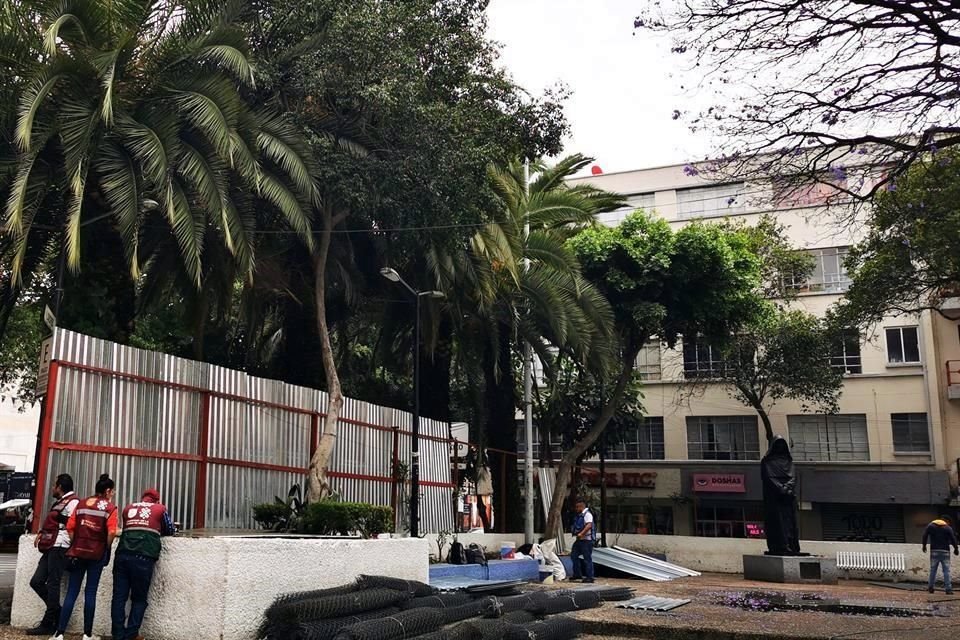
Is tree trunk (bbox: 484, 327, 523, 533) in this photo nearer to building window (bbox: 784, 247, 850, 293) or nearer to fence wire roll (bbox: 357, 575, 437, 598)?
fence wire roll (bbox: 357, 575, 437, 598)

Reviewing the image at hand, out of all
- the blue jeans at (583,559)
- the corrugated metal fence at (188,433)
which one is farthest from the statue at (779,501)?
the corrugated metal fence at (188,433)

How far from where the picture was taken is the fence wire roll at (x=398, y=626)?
8.44 m

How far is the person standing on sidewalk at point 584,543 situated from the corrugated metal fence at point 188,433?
172 inches

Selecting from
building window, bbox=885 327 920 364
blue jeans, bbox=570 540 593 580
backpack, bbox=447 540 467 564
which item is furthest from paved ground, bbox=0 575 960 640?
building window, bbox=885 327 920 364

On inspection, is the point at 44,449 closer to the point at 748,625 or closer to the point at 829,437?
the point at 748,625

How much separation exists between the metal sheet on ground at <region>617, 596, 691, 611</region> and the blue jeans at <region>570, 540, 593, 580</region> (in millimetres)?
4050

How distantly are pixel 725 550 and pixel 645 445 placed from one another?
591 inches

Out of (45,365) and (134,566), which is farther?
(45,365)

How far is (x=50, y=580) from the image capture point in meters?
9.20

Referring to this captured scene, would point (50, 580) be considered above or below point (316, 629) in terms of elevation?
above

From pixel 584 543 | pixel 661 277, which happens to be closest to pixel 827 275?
pixel 661 277

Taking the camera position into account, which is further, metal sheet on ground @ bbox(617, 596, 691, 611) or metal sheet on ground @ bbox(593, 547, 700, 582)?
metal sheet on ground @ bbox(593, 547, 700, 582)

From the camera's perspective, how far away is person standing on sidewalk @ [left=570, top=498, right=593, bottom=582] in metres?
18.2

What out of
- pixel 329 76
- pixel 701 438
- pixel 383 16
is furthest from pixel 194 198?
pixel 701 438
